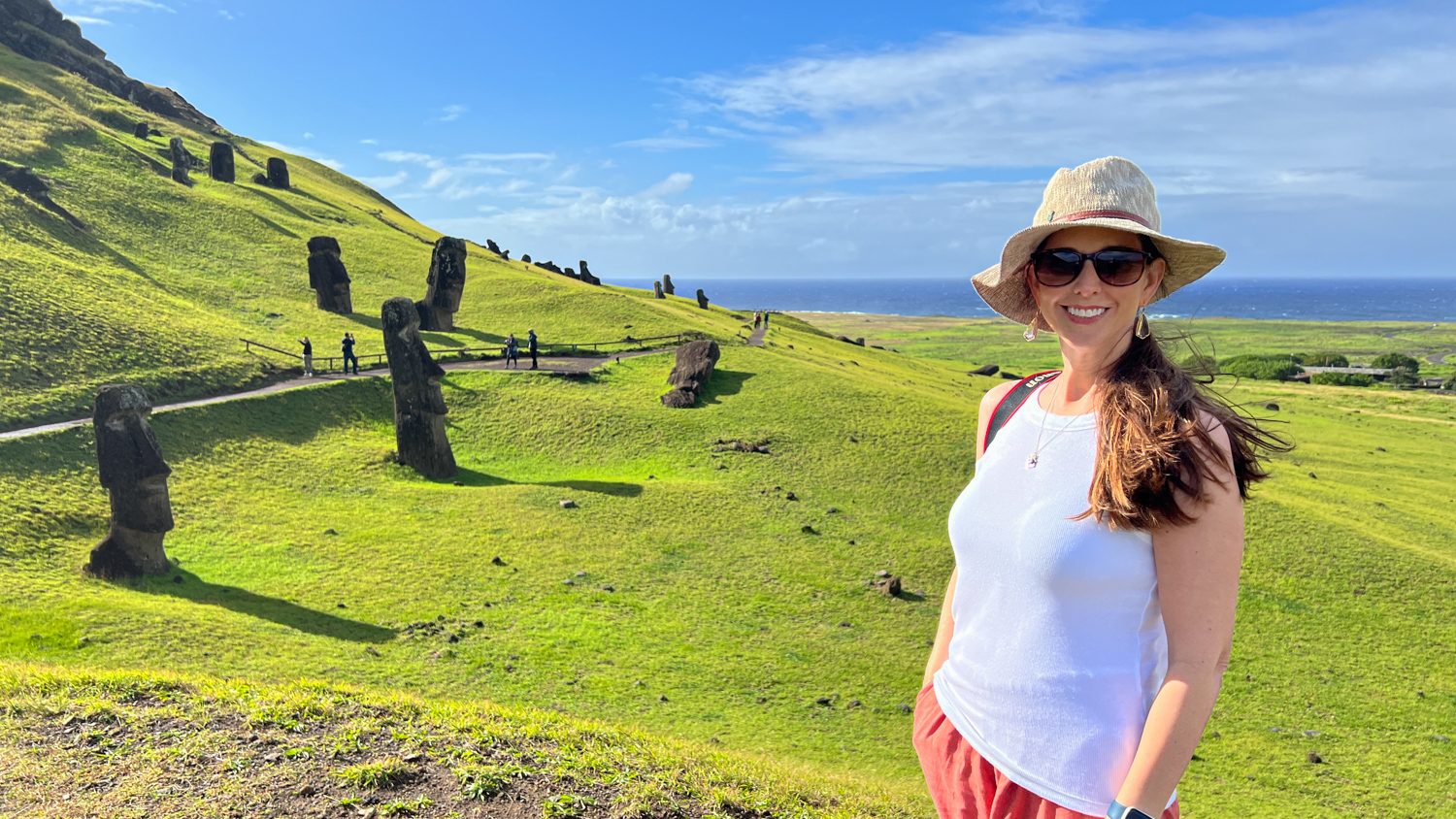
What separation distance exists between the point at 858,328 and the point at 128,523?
14631 centimetres

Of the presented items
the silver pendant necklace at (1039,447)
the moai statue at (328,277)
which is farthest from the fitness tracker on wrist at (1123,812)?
the moai statue at (328,277)

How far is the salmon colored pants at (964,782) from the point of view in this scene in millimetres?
2959

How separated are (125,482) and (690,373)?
64.7ft

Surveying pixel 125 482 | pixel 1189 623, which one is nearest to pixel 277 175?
pixel 125 482

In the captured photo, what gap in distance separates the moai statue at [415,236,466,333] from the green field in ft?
13.0

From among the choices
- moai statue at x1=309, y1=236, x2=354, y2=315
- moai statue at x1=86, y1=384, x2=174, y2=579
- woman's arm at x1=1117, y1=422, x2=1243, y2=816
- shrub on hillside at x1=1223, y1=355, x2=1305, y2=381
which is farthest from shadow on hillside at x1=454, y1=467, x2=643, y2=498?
shrub on hillside at x1=1223, y1=355, x2=1305, y2=381

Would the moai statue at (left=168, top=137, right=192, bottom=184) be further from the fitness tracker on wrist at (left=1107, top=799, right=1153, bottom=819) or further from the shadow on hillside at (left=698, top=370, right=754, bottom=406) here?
the fitness tracker on wrist at (left=1107, top=799, right=1153, bottom=819)

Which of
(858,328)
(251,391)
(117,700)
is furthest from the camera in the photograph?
(858,328)

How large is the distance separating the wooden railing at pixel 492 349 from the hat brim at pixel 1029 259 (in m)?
33.8

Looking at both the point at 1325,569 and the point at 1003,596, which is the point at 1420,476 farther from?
the point at 1003,596

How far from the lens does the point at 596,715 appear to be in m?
12.7

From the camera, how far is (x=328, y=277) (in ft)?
143

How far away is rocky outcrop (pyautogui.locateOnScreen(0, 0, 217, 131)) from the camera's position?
7919 cm

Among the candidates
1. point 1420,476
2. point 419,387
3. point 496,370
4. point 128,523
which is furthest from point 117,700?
point 1420,476
